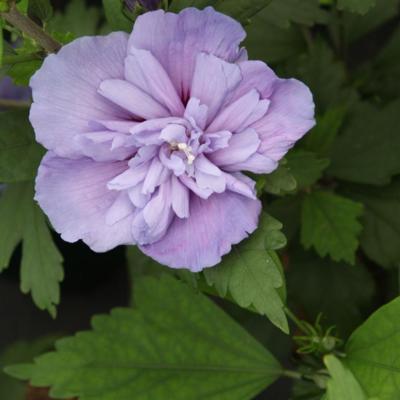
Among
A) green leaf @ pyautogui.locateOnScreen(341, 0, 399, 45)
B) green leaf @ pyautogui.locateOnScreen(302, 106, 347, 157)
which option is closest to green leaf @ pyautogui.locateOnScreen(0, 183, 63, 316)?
green leaf @ pyautogui.locateOnScreen(302, 106, 347, 157)

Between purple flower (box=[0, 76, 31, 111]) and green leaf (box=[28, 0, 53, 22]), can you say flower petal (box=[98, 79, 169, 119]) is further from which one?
purple flower (box=[0, 76, 31, 111])

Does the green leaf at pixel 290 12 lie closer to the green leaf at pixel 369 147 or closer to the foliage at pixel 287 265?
the foliage at pixel 287 265

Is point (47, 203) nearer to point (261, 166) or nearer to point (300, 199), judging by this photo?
point (261, 166)

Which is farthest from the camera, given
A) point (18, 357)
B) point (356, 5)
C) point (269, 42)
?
point (18, 357)

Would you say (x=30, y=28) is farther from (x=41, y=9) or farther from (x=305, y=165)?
(x=305, y=165)

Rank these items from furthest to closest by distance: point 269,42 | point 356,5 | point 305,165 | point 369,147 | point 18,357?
point 18,357 < point 269,42 < point 369,147 < point 305,165 < point 356,5

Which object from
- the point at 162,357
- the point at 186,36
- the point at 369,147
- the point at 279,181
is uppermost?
the point at 186,36

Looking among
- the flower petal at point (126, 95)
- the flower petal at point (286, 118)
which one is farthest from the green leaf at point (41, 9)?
the flower petal at point (286, 118)

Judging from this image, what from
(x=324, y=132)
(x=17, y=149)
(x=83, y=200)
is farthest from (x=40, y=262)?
(x=324, y=132)

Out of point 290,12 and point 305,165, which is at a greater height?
point 290,12
